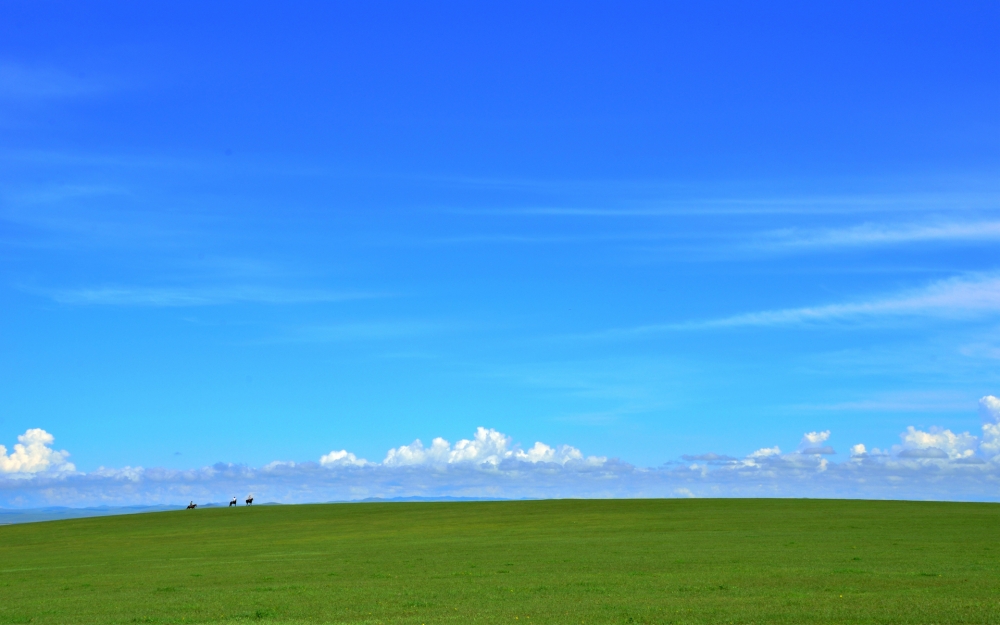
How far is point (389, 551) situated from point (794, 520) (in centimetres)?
2870

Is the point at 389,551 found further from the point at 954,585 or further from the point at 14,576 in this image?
the point at 954,585

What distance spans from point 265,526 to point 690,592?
183ft

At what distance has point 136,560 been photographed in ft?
155

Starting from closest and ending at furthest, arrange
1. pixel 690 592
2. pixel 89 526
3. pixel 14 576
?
pixel 690 592, pixel 14 576, pixel 89 526

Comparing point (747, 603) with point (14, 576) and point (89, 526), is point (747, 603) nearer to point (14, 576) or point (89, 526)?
point (14, 576)

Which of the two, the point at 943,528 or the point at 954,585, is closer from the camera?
the point at 954,585

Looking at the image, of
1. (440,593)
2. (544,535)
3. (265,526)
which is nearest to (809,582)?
(440,593)

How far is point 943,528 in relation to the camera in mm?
53000

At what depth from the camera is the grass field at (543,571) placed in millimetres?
23984

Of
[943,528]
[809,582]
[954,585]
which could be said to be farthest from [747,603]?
[943,528]

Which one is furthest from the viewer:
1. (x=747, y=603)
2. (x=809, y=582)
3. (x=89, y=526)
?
(x=89, y=526)

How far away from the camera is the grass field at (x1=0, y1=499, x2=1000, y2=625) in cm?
2398

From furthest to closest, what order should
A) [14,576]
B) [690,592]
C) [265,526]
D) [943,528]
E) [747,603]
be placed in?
1. [265,526]
2. [943,528]
3. [14,576]
4. [690,592]
5. [747,603]

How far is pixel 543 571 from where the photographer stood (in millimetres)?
34000
